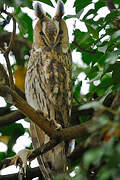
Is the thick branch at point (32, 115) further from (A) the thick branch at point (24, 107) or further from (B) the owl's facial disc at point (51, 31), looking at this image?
(B) the owl's facial disc at point (51, 31)

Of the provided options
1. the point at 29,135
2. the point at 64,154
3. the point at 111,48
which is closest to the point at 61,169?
the point at 64,154

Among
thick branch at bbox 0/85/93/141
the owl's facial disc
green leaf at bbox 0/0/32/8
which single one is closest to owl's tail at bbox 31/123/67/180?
the owl's facial disc

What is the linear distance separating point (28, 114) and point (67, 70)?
1.22 metres

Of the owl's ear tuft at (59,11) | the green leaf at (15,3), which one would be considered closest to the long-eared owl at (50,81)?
the owl's ear tuft at (59,11)

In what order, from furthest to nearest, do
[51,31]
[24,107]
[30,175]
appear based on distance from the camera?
[51,31] → [30,175] → [24,107]

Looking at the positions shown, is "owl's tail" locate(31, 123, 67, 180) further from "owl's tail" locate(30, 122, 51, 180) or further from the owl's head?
the owl's head

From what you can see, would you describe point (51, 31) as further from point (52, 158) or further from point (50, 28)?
point (52, 158)

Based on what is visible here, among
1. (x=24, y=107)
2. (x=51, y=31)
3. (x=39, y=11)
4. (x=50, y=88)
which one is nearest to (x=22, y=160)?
(x=50, y=88)

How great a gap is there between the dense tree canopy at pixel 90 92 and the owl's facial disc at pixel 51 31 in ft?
0.51

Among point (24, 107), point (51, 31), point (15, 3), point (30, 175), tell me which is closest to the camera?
point (24, 107)

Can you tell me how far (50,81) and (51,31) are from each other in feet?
1.30

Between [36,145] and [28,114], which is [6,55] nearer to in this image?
[28,114]

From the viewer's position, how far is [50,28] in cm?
300

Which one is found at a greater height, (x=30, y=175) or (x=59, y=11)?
(x=59, y=11)
